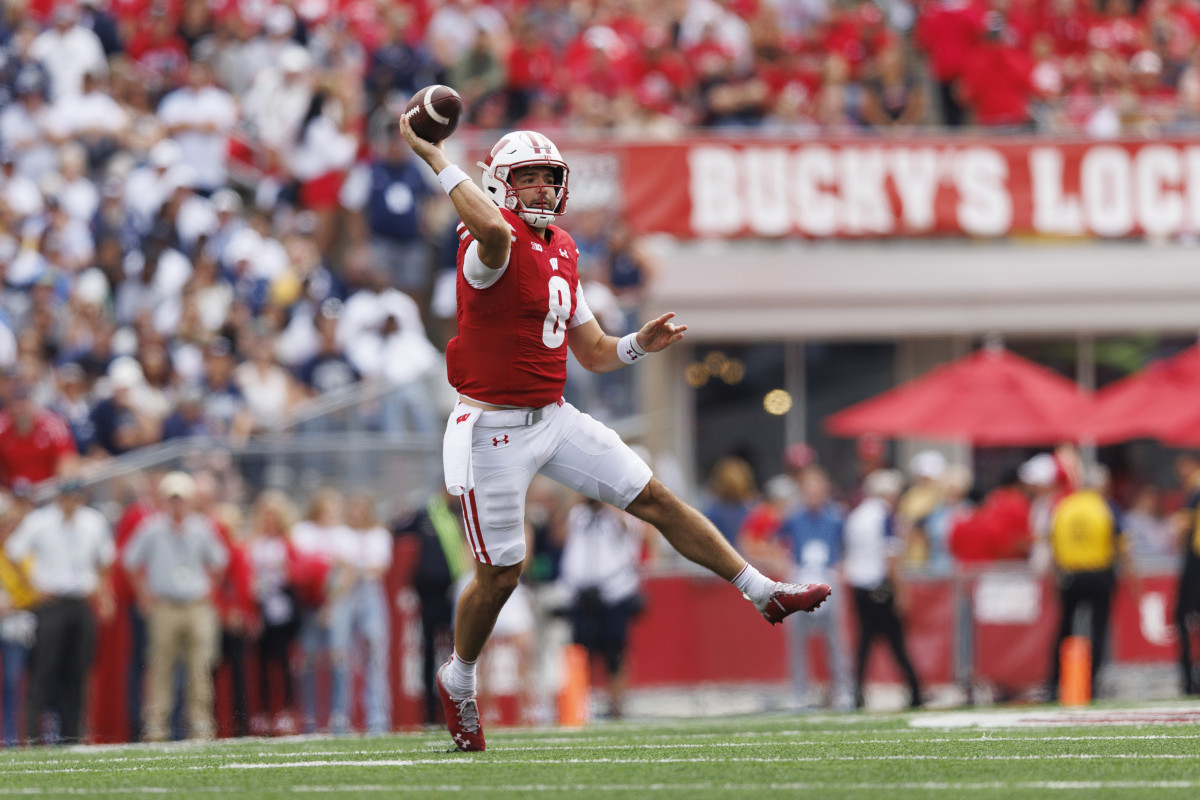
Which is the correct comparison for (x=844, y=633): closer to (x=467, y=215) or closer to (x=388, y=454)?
(x=388, y=454)

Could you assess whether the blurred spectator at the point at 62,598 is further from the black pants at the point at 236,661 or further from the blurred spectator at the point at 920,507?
the blurred spectator at the point at 920,507

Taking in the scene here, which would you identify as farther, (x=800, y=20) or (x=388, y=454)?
(x=800, y=20)

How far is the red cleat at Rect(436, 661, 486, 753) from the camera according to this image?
279 inches

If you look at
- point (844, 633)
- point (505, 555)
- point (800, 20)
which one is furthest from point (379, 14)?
point (505, 555)

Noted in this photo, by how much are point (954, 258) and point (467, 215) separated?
43.2ft

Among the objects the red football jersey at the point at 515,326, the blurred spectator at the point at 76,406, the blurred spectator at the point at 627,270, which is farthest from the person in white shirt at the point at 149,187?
the red football jersey at the point at 515,326

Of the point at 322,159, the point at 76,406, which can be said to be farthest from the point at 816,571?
the point at 322,159

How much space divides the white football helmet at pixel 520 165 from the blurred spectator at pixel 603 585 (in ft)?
21.1

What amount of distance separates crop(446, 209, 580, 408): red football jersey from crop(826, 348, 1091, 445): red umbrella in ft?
31.0

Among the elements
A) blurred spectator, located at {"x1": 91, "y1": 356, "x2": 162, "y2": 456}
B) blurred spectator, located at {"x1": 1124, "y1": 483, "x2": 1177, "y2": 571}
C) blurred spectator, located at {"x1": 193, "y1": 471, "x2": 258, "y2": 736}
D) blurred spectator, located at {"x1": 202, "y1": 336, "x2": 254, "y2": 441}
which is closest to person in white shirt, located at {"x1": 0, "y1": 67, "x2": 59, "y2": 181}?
blurred spectator, located at {"x1": 202, "y1": 336, "x2": 254, "y2": 441}

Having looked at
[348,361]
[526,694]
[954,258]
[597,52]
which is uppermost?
[597,52]

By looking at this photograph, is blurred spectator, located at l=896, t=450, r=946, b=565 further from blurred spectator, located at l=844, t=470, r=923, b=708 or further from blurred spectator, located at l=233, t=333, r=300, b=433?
blurred spectator, located at l=233, t=333, r=300, b=433

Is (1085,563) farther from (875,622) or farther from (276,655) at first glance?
(276,655)

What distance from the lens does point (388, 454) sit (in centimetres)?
1395
